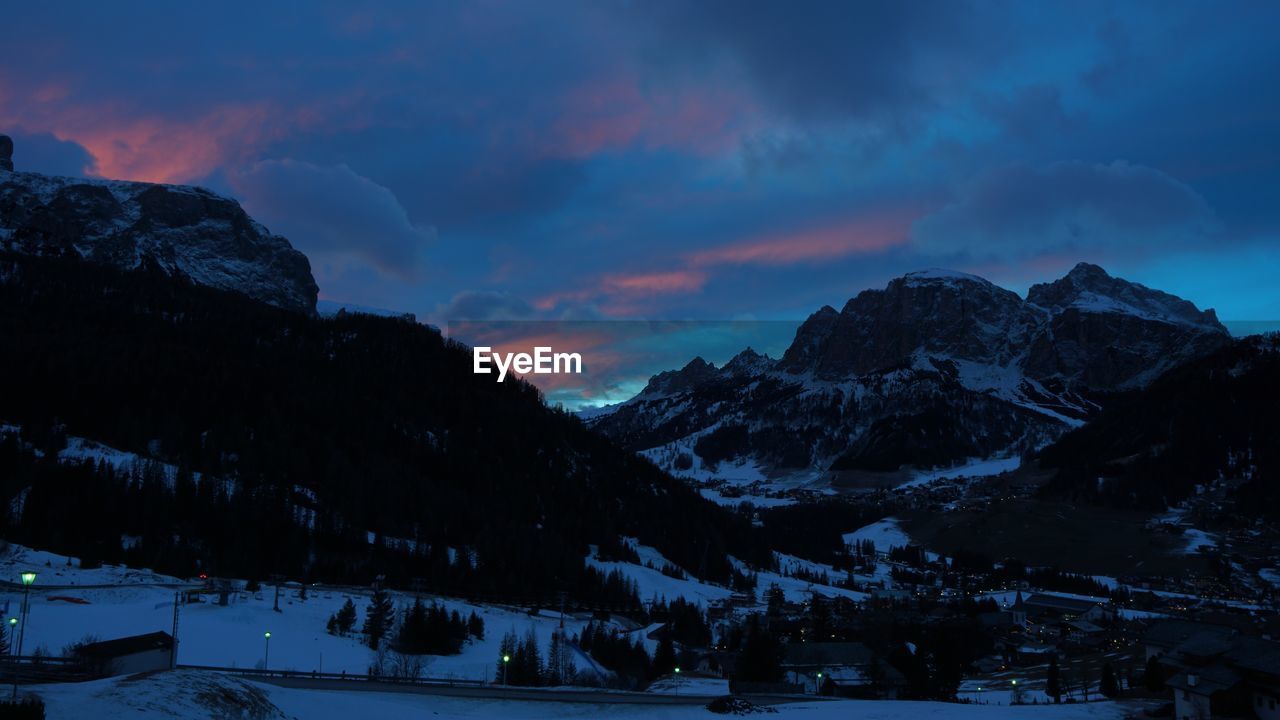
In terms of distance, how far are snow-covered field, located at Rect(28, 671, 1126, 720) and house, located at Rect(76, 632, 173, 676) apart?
38.6ft

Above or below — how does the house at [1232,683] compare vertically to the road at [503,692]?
above

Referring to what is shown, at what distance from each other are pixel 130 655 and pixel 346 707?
1608 centimetres

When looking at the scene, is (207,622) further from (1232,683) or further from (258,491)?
(258,491)

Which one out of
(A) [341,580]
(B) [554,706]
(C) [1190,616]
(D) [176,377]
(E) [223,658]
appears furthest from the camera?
(D) [176,377]

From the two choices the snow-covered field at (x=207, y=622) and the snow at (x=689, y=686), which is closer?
the snow-covered field at (x=207, y=622)

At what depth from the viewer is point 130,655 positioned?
5000 cm

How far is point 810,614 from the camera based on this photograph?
13338 cm

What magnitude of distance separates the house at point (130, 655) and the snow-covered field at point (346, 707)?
38.6 feet

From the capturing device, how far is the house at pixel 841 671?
267ft

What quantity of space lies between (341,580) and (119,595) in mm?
37208

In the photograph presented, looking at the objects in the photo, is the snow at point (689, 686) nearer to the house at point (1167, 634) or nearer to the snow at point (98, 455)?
the house at point (1167, 634)

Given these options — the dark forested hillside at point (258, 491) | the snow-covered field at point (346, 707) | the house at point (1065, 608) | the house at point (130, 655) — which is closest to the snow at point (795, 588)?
the dark forested hillside at point (258, 491)

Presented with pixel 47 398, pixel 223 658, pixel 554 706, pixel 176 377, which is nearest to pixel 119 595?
pixel 223 658

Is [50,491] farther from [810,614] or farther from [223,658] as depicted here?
[810,614]
